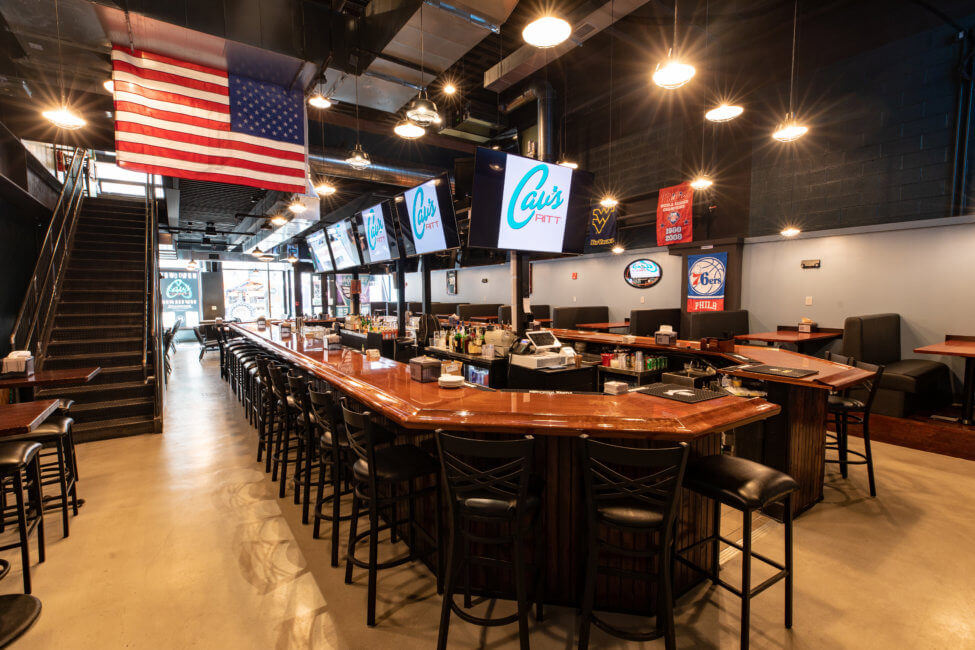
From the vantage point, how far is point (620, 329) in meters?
9.88

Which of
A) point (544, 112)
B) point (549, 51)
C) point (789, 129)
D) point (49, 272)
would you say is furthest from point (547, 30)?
point (49, 272)

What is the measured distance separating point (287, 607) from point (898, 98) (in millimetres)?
9139

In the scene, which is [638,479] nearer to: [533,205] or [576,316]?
[533,205]

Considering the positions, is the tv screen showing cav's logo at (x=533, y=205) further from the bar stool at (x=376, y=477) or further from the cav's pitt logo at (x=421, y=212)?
the bar stool at (x=376, y=477)

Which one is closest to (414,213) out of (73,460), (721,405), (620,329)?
(73,460)

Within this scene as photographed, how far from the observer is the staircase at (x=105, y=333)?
500 centimetres

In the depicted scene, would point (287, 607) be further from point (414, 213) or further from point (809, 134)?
point (809, 134)

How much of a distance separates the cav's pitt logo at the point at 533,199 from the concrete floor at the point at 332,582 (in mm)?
3054

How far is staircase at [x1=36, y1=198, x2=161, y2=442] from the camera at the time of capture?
16.4 feet

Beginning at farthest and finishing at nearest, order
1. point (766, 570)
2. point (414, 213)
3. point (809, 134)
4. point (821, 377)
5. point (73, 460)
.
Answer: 1. point (809, 134)
2. point (414, 213)
3. point (73, 460)
4. point (821, 377)
5. point (766, 570)

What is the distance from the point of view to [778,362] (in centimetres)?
350

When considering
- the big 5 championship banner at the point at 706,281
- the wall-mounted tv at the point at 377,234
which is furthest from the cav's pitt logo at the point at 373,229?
the big 5 championship banner at the point at 706,281

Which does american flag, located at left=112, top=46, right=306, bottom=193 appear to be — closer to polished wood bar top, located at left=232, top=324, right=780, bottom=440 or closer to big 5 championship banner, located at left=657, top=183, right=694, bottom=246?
polished wood bar top, located at left=232, top=324, right=780, bottom=440

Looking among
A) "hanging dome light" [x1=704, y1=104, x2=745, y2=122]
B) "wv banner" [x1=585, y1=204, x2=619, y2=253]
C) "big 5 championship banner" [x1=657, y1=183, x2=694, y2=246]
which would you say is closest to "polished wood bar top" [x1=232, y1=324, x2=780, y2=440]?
"hanging dome light" [x1=704, y1=104, x2=745, y2=122]
